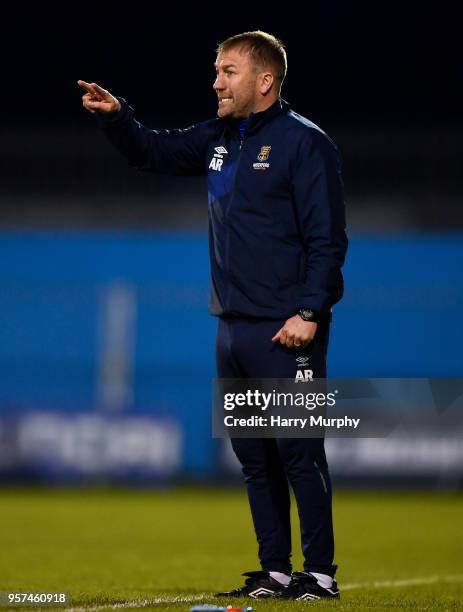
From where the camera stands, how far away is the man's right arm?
514cm

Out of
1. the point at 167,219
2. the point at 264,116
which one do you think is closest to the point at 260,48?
the point at 264,116

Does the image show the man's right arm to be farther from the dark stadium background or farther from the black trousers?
the dark stadium background

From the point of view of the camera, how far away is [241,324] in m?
4.94

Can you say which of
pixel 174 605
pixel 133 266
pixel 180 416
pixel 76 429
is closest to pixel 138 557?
pixel 174 605

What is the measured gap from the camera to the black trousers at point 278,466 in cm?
483

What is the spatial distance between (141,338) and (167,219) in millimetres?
3187

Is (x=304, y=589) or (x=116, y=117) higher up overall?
(x=116, y=117)

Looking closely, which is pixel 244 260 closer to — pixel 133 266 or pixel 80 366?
pixel 80 366

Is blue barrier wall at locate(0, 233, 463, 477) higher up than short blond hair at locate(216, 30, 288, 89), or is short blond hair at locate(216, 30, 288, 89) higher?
short blond hair at locate(216, 30, 288, 89)

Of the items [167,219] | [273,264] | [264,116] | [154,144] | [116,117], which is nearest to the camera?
[273,264]

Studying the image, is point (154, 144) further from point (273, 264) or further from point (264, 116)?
point (273, 264)

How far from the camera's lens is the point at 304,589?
476cm

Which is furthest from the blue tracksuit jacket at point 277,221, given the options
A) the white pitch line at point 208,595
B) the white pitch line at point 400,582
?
the white pitch line at point 400,582

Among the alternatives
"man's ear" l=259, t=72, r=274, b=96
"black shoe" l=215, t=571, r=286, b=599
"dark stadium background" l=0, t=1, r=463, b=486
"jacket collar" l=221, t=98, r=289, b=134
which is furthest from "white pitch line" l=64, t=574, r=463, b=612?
"dark stadium background" l=0, t=1, r=463, b=486
